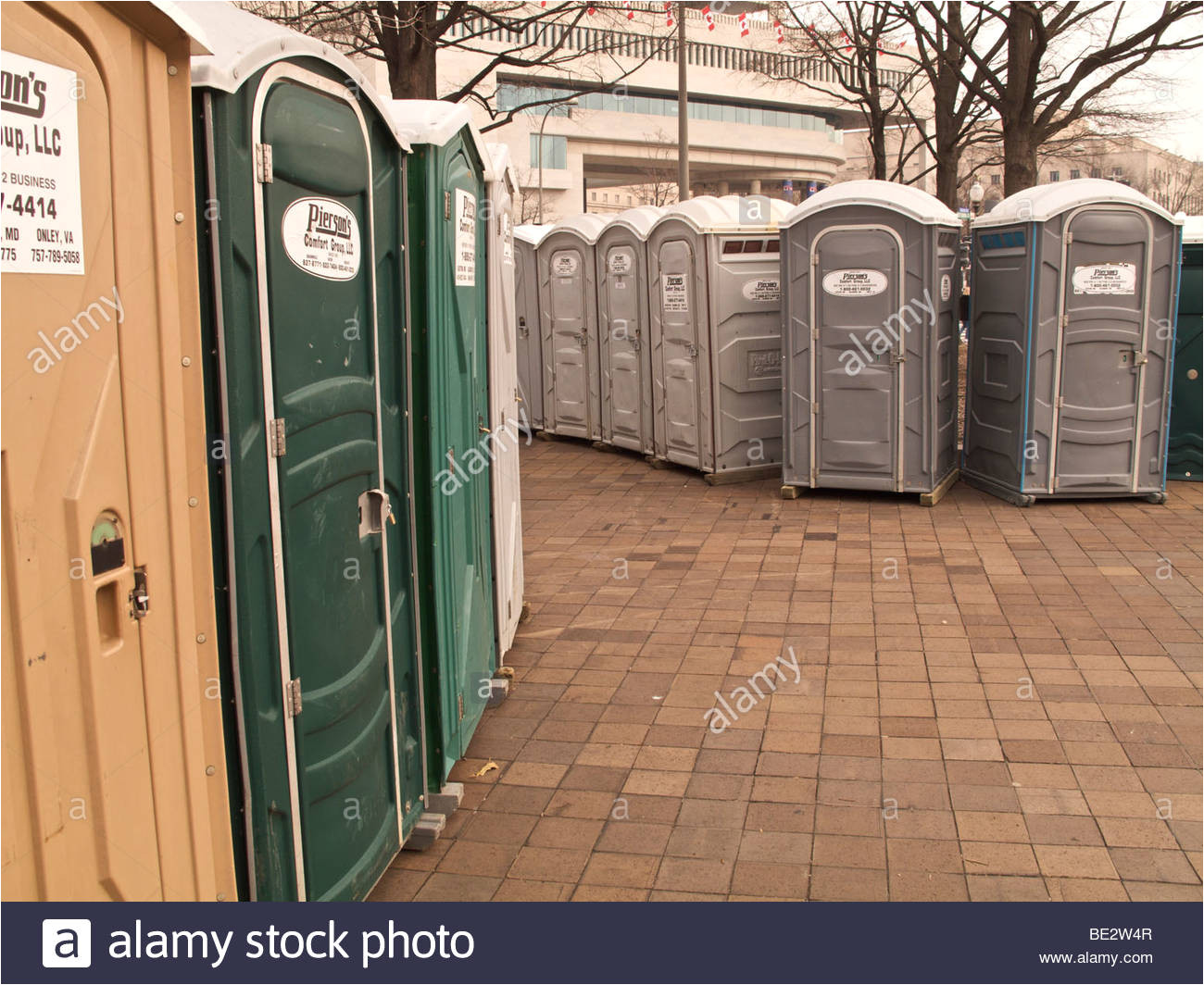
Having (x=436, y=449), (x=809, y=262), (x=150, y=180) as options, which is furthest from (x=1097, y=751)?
(x=809, y=262)

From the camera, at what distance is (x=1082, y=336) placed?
8891 millimetres

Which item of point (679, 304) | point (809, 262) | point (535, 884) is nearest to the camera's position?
point (535, 884)

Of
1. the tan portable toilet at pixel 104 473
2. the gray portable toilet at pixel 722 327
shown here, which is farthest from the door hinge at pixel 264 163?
the gray portable toilet at pixel 722 327

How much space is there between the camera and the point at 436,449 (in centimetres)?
420

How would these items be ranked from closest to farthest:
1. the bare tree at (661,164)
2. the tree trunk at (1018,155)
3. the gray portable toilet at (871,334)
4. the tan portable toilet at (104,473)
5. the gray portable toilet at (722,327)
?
the tan portable toilet at (104,473)
the gray portable toilet at (871,334)
the gray portable toilet at (722,327)
the tree trunk at (1018,155)
the bare tree at (661,164)

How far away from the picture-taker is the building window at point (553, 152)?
5794 centimetres

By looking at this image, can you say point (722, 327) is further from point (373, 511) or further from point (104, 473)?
point (104, 473)

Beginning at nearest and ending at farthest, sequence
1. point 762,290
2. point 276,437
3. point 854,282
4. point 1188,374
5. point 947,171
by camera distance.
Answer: point 276,437 → point 854,282 → point 1188,374 → point 762,290 → point 947,171

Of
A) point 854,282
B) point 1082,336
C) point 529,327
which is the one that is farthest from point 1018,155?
point 854,282

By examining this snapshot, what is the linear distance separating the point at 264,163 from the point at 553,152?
58.6m

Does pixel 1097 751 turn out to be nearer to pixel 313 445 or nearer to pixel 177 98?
pixel 313 445

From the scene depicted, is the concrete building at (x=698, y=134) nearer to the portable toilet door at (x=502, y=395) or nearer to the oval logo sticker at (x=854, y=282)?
the oval logo sticker at (x=854, y=282)

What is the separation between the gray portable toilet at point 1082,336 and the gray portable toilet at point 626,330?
10.8ft

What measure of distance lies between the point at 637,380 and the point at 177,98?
9279 millimetres
